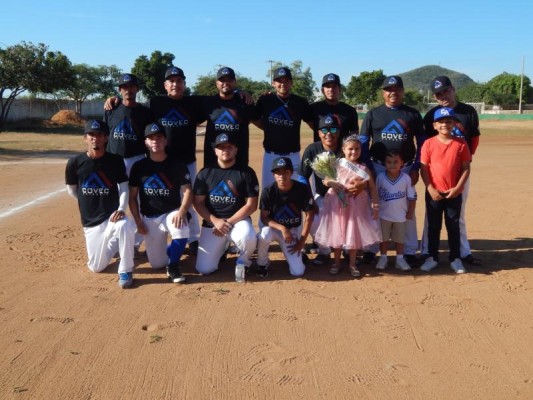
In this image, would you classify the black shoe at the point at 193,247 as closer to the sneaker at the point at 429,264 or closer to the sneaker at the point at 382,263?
the sneaker at the point at 382,263

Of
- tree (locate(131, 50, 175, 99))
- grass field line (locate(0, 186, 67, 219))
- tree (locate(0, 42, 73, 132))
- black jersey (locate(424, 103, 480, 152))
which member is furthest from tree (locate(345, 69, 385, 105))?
black jersey (locate(424, 103, 480, 152))

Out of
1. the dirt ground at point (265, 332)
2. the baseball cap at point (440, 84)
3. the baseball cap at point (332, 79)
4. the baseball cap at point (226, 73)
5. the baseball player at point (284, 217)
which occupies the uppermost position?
the baseball cap at point (226, 73)

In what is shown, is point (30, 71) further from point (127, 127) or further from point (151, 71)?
point (127, 127)

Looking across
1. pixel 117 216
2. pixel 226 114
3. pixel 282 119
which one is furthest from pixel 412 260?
pixel 117 216

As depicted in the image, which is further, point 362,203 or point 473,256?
point 473,256

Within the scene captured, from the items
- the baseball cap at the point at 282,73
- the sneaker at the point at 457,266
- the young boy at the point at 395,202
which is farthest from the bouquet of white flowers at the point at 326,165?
the sneaker at the point at 457,266

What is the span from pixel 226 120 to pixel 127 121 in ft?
3.94

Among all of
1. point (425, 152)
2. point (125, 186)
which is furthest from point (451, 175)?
point (125, 186)

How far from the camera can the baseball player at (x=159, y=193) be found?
5.48m

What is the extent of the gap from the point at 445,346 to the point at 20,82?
37.7 meters

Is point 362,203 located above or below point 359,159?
below

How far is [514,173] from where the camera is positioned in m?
14.2

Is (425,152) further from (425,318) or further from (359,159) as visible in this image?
(425,318)

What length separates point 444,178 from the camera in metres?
5.60
